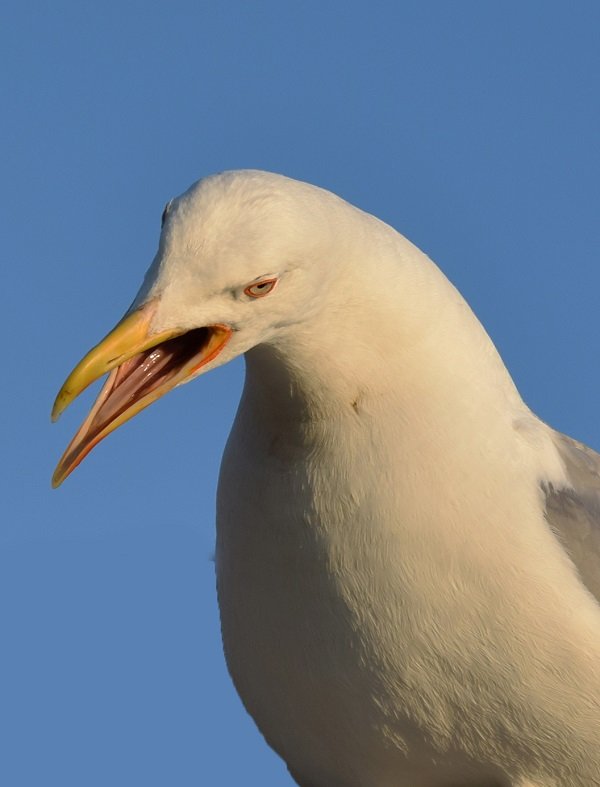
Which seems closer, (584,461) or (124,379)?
(124,379)

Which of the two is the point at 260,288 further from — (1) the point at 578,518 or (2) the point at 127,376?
(1) the point at 578,518

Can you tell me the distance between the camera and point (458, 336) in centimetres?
592

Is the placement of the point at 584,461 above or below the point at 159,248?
below

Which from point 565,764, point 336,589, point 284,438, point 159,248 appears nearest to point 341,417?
point 284,438

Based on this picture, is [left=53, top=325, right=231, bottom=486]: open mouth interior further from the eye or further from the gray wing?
the gray wing

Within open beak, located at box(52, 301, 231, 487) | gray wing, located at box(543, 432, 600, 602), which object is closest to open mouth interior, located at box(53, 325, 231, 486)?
open beak, located at box(52, 301, 231, 487)

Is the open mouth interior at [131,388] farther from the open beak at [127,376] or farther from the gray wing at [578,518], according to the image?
the gray wing at [578,518]

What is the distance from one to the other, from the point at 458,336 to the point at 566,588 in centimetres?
103

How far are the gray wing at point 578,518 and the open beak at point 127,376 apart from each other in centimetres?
157

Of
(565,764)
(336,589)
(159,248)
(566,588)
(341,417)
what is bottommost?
(565,764)

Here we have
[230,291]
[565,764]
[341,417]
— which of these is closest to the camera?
[230,291]

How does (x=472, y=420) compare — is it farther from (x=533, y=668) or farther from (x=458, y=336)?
(x=533, y=668)

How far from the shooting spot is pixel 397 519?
19.3ft

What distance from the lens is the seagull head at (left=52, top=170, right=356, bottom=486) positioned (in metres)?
5.03
